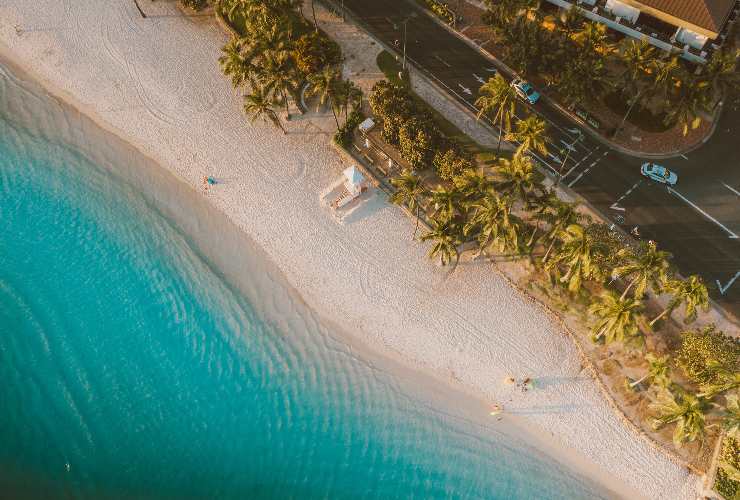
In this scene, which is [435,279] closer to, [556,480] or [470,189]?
[470,189]

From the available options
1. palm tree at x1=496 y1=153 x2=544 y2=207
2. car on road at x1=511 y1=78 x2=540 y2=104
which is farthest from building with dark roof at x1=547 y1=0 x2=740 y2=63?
palm tree at x1=496 y1=153 x2=544 y2=207

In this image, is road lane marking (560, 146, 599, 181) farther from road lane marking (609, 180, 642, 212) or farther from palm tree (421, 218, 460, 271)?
palm tree (421, 218, 460, 271)

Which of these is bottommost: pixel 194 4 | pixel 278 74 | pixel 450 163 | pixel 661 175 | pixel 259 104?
pixel 450 163

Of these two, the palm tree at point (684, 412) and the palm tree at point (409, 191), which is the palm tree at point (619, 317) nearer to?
the palm tree at point (684, 412)

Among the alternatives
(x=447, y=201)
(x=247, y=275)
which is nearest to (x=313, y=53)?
(x=447, y=201)

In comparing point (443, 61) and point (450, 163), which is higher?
point (443, 61)

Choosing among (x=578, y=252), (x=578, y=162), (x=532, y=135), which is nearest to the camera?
(x=578, y=252)

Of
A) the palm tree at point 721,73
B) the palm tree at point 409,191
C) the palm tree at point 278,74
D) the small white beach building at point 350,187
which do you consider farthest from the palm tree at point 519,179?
the palm tree at point 278,74

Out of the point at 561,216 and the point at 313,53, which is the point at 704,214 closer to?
the point at 561,216
